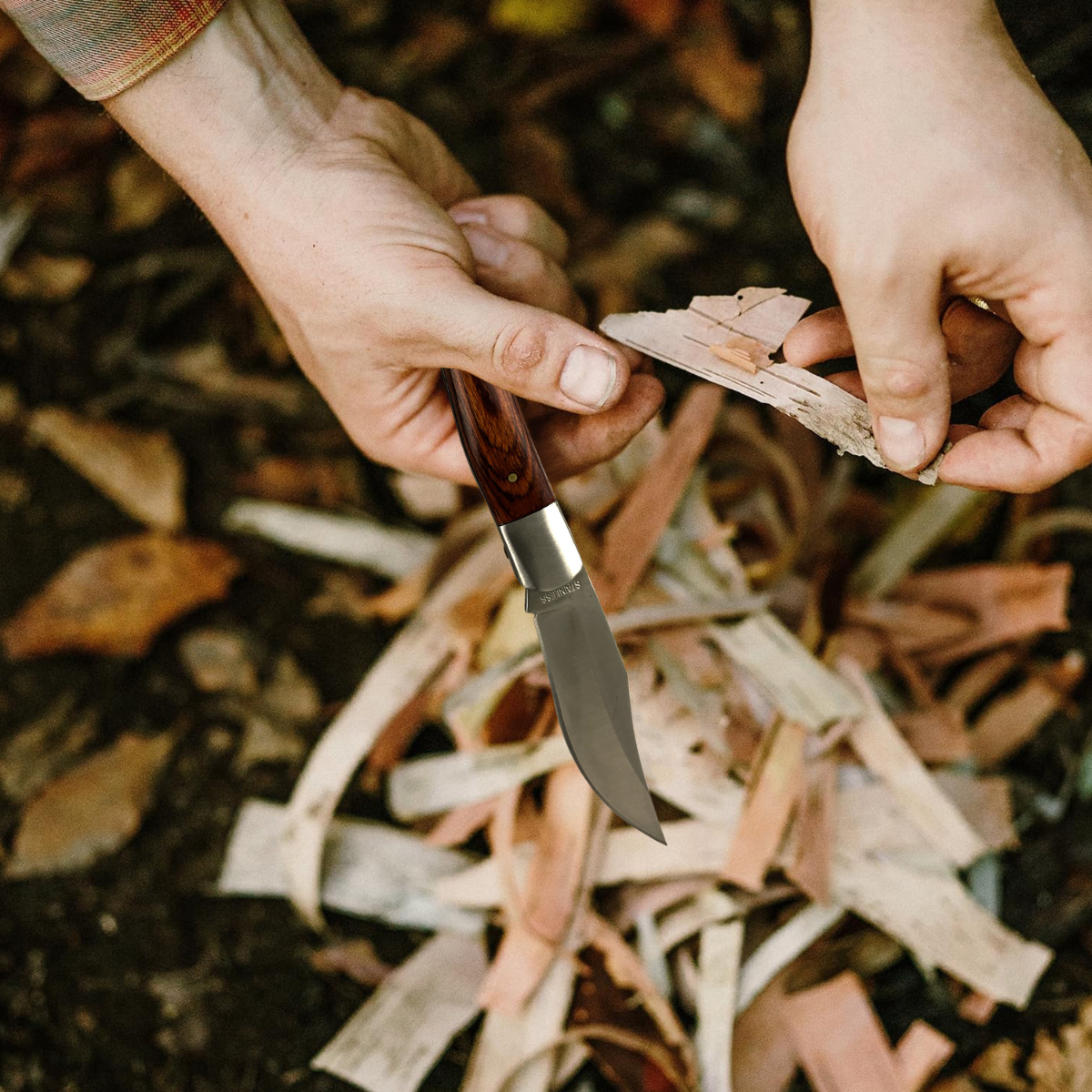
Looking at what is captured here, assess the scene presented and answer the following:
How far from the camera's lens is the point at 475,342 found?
123 centimetres

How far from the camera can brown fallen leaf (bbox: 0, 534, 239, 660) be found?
203 cm

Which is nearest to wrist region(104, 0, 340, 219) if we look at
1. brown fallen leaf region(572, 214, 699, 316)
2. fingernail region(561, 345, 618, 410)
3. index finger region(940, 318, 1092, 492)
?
fingernail region(561, 345, 618, 410)

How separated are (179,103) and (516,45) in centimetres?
180

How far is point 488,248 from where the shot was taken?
156cm

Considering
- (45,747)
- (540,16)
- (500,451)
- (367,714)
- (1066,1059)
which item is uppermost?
(540,16)

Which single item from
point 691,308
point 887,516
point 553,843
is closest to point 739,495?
point 887,516

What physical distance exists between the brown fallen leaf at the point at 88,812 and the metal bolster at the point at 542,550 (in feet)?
3.63

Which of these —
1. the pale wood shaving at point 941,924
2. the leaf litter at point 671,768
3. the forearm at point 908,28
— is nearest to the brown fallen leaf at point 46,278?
the leaf litter at point 671,768

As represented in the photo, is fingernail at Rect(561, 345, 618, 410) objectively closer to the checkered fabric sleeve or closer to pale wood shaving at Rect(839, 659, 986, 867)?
the checkered fabric sleeve

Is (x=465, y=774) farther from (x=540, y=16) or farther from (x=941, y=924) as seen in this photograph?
(x=540, y=16)

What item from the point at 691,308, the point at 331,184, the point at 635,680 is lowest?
the point at 635,680

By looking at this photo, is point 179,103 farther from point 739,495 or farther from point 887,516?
point 887,516

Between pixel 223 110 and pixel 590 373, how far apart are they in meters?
0.75

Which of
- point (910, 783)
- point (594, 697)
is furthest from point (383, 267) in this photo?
point (910, 783)
